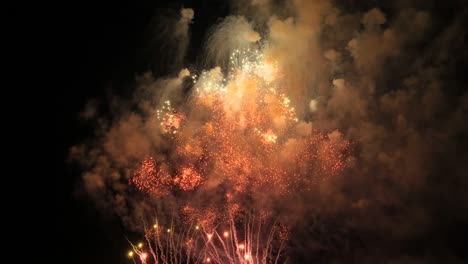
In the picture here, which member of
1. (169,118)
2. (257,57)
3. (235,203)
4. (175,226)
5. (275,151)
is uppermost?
(257,57)

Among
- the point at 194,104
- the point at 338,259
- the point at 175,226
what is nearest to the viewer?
the point at 194,104

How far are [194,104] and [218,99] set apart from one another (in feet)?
2.21

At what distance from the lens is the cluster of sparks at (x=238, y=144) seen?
872 cm

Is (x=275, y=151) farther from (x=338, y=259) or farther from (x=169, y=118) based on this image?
(x=338, y=259)

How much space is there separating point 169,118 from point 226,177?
2.28m

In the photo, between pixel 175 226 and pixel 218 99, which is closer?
pixel 218 99

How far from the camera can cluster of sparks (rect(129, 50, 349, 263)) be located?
8.72 metres

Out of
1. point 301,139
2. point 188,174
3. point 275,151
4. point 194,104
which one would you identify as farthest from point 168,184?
point 301,139

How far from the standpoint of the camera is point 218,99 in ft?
29.6

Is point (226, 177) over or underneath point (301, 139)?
underneath

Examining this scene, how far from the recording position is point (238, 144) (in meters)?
9.20

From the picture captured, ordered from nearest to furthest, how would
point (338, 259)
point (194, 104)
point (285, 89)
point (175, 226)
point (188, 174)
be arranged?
point (285, 89), point (194, 104), point (188, 174), point (175, 226), point (338, 259)

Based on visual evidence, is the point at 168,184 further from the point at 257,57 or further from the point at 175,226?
the point at 257,57

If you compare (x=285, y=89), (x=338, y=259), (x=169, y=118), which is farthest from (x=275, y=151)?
(x=338, y=259)
